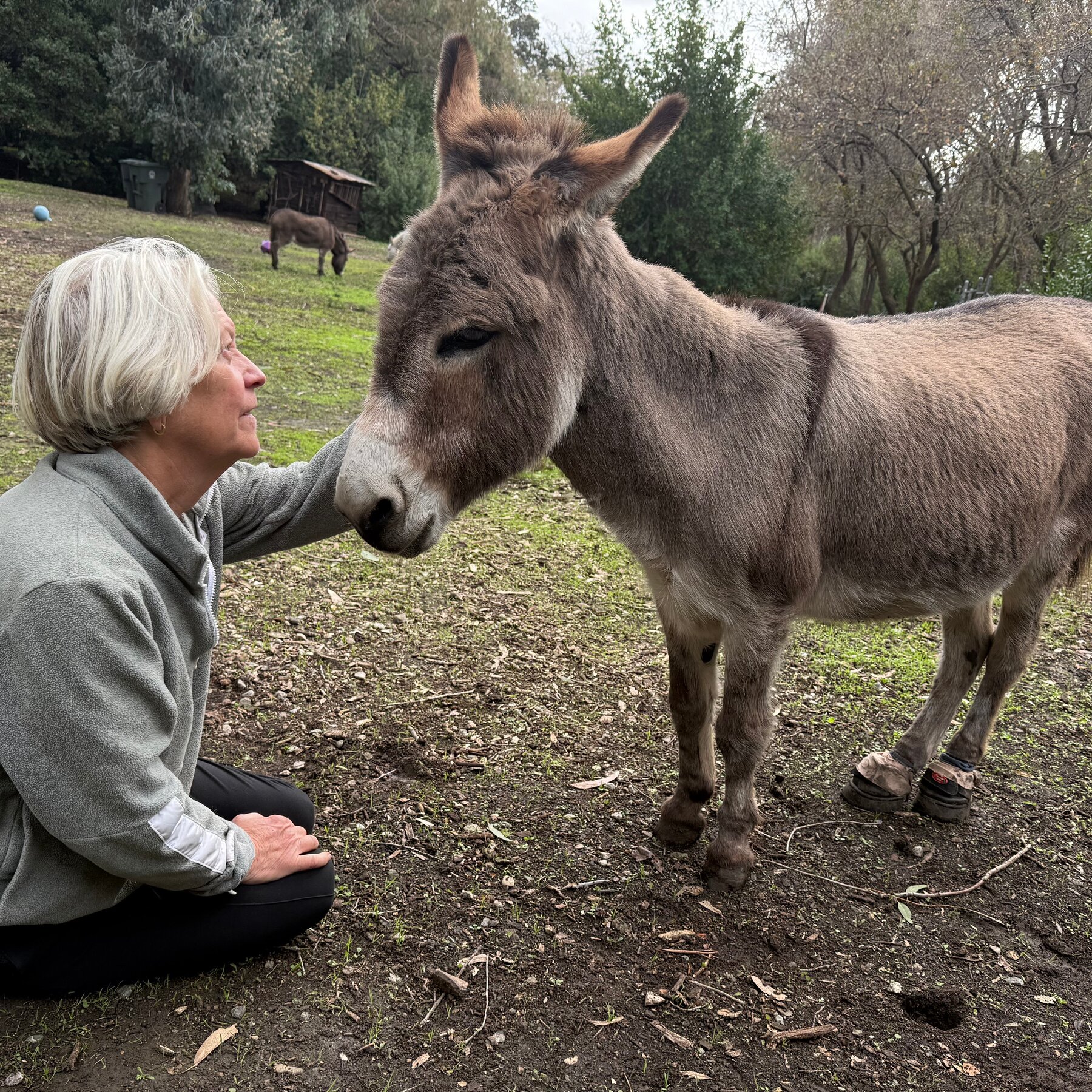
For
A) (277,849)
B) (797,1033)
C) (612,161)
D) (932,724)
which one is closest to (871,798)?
(932,724)

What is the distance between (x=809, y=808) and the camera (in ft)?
10.4

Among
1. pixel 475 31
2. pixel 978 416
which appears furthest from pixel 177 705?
pixel 475 31

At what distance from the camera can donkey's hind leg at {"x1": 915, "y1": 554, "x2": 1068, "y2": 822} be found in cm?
314

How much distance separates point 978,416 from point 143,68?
75.7 feet

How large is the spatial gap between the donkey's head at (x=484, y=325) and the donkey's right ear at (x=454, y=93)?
0.09 meters

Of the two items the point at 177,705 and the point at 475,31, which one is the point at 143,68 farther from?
the point at 177,705

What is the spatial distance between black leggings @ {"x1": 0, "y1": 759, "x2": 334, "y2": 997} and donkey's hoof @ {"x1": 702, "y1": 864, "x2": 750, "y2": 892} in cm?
124

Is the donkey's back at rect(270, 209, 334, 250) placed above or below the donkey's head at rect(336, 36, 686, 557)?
above

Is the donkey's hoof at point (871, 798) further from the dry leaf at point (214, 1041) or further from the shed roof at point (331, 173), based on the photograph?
the shed roof at point (331, 173)

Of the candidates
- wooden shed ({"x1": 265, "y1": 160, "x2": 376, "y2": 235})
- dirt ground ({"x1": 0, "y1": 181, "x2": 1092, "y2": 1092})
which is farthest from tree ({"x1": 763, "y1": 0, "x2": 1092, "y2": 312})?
dirt ground ({"x1": 0, "y1": 181, "x2": 1092, "y2": 1092})

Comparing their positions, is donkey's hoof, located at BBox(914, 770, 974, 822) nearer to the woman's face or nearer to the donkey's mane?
the donkey's mane

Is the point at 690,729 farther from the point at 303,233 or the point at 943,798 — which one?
the point at 303,233

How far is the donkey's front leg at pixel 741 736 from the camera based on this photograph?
240 cm

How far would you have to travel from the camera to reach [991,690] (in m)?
3.26
